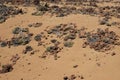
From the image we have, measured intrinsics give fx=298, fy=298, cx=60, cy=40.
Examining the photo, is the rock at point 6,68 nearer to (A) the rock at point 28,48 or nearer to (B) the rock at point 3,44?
(A) the rock at point 28,48

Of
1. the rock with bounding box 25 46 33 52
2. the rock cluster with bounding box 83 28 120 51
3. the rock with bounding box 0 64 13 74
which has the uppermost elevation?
the rock cluster with bounding box 83 28 120 51

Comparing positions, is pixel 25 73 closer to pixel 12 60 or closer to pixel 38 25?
pixel 12 60

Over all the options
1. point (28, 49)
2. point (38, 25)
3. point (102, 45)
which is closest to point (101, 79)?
point (102, 45)

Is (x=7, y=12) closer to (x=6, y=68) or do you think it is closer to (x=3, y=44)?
(x=3, y=44)

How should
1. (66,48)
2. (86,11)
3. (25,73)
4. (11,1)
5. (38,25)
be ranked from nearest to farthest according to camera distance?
1. (25,73)
2. (66,48)
3. (38,25)
4. (86,11)
5. (11,1)

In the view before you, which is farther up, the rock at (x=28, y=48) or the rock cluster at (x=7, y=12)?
the rock cluster at (x=7, y=12)

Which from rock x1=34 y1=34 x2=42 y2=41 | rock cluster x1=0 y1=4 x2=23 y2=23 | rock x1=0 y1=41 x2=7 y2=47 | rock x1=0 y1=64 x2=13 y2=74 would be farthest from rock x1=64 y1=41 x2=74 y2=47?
rock cluster x1=0 y1=4 x2=23 y2=23

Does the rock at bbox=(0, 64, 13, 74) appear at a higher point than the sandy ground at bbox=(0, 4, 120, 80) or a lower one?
lower

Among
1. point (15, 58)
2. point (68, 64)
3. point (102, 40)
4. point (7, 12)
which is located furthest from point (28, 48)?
point (7, 12)

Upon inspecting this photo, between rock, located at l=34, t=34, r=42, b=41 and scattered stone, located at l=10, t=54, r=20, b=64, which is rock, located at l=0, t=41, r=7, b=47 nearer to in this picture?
scattered stone, located at l=10, t=54, r=20, b=64

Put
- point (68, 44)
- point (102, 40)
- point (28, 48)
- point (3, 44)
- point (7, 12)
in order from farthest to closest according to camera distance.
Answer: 1. point (7, 12)
2. point (3, 44)
3. point (28, 48)
4. point (68, 44)
5. point (102, 40)

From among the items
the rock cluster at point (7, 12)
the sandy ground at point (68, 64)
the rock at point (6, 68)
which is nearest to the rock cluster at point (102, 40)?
the sandy ground at point (68, 64)
